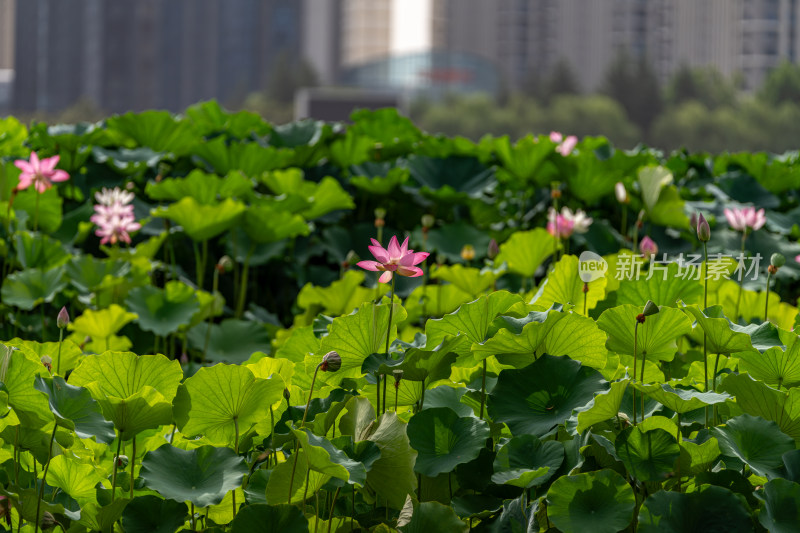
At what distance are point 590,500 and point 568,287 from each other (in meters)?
0.43

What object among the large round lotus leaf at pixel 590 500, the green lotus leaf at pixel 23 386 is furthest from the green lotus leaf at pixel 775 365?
the green lotus leaf at pixel 23 386

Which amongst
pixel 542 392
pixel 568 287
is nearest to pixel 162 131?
pixel 568 287

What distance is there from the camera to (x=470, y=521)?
0.97 metres

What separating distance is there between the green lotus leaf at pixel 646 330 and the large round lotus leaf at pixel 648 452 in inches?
5.9

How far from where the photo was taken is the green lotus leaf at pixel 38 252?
2.07 m

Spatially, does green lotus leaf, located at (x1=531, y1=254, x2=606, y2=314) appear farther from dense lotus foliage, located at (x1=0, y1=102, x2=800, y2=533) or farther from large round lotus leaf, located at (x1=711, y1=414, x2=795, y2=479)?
large round lotus leaf, located at (x1=711, y1=414, x2=795, y2=479)

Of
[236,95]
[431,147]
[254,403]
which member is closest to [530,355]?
[254,403]

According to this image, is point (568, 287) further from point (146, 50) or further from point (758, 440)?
point (146, 50)

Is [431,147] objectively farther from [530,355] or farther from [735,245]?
[530,355]

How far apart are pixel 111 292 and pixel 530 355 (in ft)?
4.14

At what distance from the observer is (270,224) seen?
2154mm

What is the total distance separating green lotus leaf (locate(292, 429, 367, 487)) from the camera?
0.83 m

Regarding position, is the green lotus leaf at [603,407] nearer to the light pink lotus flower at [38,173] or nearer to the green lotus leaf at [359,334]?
the green lotus leaf at [359,334]

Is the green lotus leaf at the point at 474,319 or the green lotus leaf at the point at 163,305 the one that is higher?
the green lotus leaf at the point at 474,319
